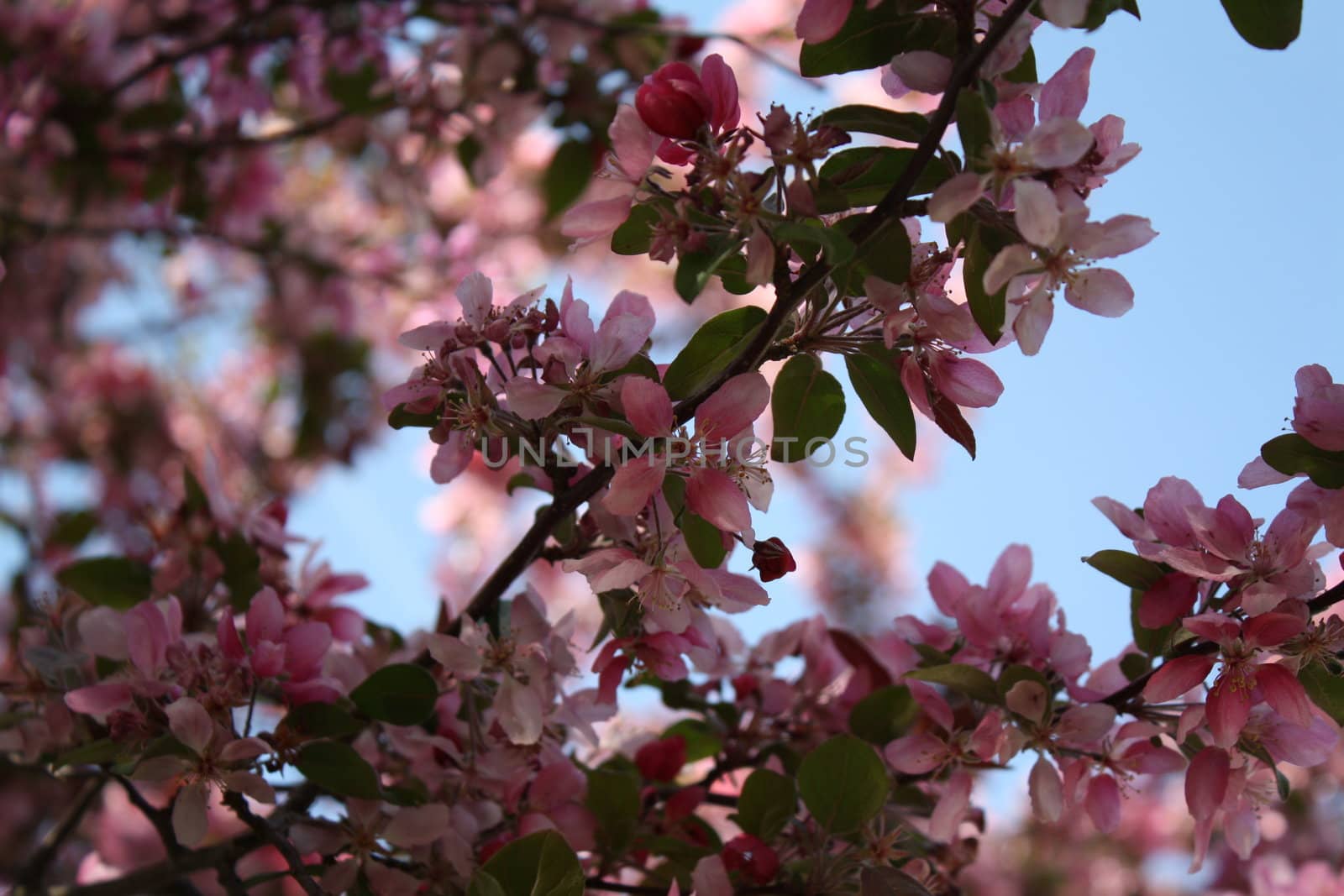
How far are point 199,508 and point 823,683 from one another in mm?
739

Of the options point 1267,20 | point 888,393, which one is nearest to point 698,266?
point 888,393

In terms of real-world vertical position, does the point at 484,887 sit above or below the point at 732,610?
below

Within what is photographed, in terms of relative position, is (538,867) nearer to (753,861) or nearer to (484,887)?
(484,887)

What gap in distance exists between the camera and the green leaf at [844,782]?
970mm

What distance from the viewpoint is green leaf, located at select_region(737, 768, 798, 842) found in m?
1.05

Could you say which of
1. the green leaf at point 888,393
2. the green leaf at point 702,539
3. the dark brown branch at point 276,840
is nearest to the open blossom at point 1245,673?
the green leaf at point 888,393

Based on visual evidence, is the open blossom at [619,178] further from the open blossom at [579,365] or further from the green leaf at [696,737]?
the green leaf at [696,737]

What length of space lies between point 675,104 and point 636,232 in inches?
4.4

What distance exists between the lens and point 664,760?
1183mm

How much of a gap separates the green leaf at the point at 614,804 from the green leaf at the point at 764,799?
0.11 meters

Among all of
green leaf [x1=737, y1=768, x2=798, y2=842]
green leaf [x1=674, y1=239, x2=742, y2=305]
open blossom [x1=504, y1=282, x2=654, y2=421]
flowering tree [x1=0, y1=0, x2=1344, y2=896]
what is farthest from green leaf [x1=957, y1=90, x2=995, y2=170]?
green leaf [x1=737, y1=768, x2=798, y2=842]

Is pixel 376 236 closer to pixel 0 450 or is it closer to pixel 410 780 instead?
pixel 0 450

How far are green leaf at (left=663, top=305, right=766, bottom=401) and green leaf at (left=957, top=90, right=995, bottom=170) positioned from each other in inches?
7.3

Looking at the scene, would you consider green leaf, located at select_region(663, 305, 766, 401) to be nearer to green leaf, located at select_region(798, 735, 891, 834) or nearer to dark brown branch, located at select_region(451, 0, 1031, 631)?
dark brown branch, located at select_region(451, 0, 1031, 631)
